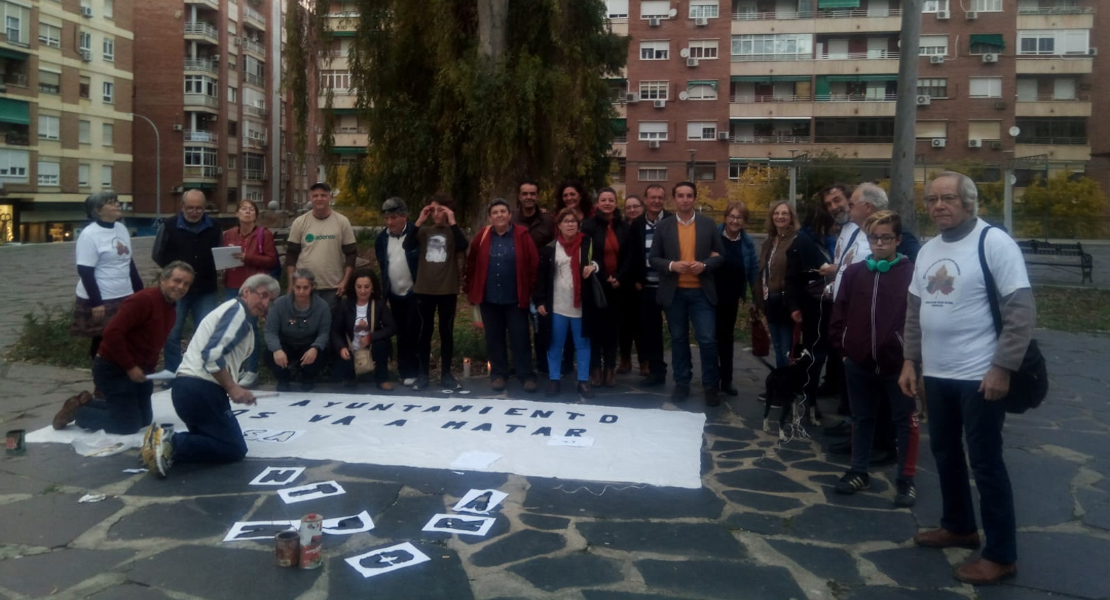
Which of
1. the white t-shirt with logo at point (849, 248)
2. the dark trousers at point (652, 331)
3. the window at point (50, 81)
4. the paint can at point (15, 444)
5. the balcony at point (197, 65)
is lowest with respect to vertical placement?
the paint can at point (15, 444)

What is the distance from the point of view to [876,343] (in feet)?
18.3

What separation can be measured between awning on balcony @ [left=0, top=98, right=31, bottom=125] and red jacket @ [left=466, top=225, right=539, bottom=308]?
49.5 metres

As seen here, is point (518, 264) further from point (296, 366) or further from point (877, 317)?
point (877, 317)

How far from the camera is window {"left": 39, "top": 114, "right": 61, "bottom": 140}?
5156 centimetres

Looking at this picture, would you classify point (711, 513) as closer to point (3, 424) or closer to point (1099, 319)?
point (3, 424)

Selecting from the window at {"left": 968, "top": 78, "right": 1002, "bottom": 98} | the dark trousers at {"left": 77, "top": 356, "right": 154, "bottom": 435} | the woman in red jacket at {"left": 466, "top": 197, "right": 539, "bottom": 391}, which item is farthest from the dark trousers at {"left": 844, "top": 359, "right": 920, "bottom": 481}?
the window at {"left": 968, "top": 78, "right": 1002, "bottom": 98}

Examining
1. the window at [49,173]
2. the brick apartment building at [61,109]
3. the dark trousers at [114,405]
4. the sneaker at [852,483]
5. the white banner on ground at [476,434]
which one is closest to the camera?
the sneaker at [852,483]

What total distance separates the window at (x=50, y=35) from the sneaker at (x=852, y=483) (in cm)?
5651

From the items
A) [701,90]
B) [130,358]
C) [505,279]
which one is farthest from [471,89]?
[701,90]

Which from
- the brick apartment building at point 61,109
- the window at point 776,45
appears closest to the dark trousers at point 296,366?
the brick apartment building at point 61,109

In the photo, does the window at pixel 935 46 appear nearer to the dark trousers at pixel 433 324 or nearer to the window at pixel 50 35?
the window at pixel 50 35

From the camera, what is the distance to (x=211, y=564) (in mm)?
4652

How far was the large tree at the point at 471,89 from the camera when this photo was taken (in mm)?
13461

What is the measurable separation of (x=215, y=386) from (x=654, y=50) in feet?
159
